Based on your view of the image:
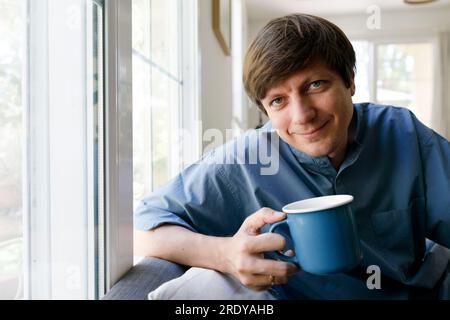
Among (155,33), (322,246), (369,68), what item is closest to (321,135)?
(322,246)

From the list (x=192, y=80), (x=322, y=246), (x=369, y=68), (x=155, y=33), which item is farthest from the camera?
(x=369, y=68)

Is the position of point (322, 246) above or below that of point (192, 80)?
below

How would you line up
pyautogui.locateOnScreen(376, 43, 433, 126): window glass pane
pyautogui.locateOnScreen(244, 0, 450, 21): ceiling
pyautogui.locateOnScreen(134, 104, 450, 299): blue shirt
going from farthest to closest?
pyautogui.locateOnScreen(376, 43, 433, 126): window glass pane < pyautogui.locateOnScreen(244, 0, 450, 21): ceiling < pyautogui.locateOnScreen(134, 104, 450, 299): blue shirt

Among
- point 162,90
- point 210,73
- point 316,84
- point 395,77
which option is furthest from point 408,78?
point 316,84

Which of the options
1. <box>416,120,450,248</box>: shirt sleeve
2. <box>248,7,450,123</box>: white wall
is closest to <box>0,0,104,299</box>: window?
<box>416,120,450,248</box>: shirt sleeve

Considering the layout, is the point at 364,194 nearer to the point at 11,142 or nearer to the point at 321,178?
the point at 321,178

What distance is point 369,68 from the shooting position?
4.03 metres

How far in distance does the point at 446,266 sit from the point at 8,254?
0.66 m

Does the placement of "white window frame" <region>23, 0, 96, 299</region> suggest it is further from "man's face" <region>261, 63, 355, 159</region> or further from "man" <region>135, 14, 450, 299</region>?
"man's face" <region>261, 63, 355, 159</region>

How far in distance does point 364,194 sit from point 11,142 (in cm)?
50

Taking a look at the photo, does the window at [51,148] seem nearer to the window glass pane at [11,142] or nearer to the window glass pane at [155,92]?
the window glass pane at [11,142]

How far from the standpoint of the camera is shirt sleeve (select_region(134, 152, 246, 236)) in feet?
2.02

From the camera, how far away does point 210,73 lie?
1.52m
